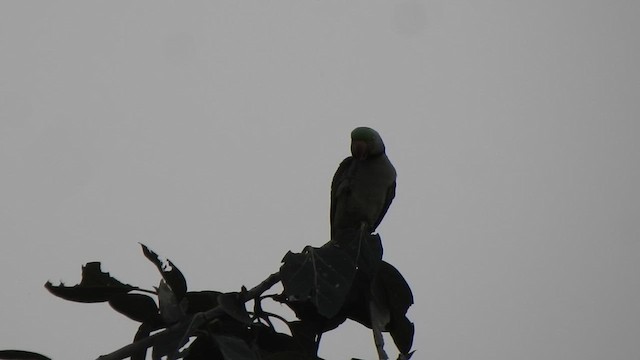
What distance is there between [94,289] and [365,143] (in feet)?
10.2

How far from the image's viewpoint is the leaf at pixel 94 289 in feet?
9.17

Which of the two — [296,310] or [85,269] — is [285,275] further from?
[85,269]

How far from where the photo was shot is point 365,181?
561 cm

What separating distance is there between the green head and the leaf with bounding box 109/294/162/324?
10.0ft

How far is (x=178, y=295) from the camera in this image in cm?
281

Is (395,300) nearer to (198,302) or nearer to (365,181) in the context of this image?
(198,302)

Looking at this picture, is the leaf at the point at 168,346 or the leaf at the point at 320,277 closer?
the leaf at the point at 168,346

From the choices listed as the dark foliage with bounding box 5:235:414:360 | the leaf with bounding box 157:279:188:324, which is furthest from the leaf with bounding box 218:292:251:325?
the leaf with bounding box 157:279:188:324

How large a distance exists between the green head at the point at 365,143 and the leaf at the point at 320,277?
2469 mm

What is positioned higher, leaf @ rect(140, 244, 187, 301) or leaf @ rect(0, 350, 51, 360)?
leaf @ rect(140, 244, 187, 301)

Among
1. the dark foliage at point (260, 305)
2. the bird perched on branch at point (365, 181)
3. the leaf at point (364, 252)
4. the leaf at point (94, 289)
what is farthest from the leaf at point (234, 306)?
the bird perched on branch at point (365, 181)

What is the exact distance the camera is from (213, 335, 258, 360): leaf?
7.86 feet

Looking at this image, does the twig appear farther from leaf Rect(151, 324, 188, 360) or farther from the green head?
the green head

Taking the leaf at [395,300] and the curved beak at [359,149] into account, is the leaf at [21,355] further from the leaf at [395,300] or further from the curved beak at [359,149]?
the curved beak at [359,149]
